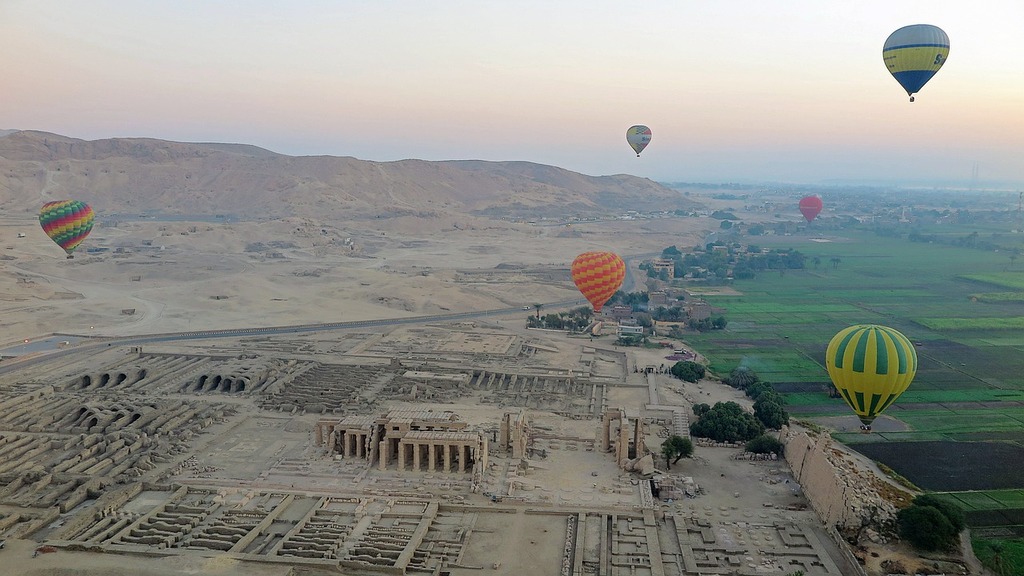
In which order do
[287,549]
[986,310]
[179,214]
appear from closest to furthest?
[287,549], [986,310], [179,214]

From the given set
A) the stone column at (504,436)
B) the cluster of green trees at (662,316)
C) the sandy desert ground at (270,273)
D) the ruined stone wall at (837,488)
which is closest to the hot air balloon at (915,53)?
the ruined stone wall at (837,488)

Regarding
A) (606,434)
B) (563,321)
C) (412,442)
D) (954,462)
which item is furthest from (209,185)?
(954,462)

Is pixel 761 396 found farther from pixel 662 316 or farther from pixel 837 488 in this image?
pixel 662 316

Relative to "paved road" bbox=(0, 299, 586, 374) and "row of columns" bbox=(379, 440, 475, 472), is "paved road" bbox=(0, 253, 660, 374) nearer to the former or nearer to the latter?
"paved road" bbox=(0, 299, 586, 374)

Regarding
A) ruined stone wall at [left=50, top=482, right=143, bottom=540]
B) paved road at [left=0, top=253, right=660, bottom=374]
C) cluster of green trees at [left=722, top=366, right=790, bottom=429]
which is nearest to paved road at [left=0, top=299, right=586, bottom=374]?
paved road at [left=0, top=253, right=660, bottom=374]

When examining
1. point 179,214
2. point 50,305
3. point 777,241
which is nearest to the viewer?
point 50,305

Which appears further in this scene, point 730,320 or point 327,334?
point 730,320

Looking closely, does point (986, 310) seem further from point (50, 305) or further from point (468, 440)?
point (50, 305)

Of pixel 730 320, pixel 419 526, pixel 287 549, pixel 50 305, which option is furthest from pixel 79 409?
pixel 730 320
